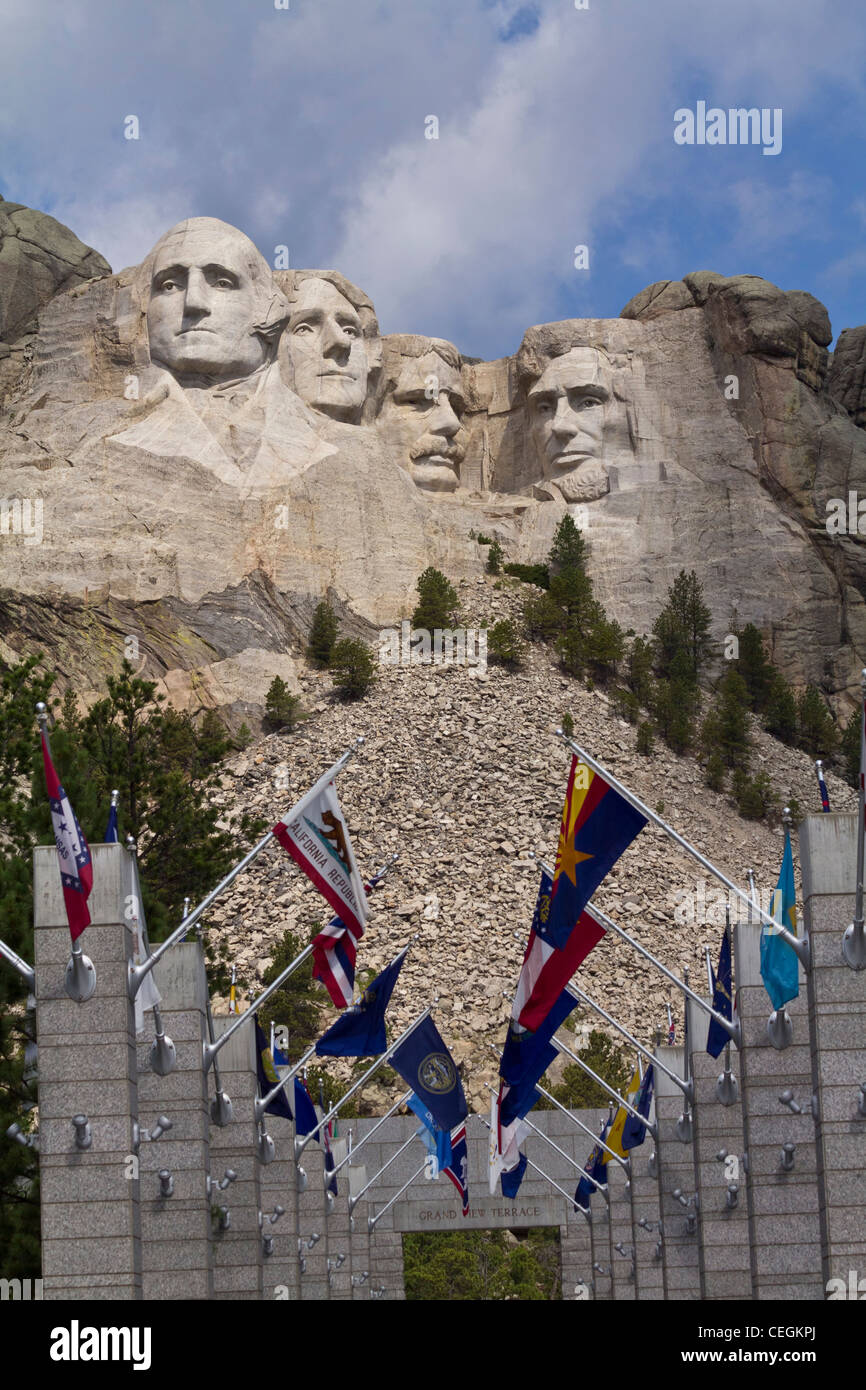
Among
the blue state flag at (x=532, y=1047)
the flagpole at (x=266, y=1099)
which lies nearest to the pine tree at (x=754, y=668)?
the flagpole at (x=266, y=1099)

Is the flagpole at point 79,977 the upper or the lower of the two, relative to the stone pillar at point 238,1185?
upper

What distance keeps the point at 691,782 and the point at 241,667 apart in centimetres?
1241

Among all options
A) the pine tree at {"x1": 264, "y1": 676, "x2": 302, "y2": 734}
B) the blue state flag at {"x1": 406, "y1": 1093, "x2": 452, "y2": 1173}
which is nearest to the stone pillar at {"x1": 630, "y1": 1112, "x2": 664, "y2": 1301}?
the blue state flag at {"x1": 406, "y1": 1093, "x2": 452, "y2": 1173}

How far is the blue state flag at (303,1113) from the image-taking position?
25.5m

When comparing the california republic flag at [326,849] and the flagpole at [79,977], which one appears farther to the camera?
the california republic flag at [326,849]

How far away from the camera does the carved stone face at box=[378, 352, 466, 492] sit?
64.8 meters

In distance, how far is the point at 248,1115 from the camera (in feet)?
74.1

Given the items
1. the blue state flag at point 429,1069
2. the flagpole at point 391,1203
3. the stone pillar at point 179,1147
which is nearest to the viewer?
the stone pillar at point 179,1147

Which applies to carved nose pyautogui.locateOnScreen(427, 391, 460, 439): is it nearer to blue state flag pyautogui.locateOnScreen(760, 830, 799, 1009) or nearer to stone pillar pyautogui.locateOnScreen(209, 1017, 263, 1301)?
stone pillar pyautogui.locateOnScreen(209, 1017, 263, 1301)

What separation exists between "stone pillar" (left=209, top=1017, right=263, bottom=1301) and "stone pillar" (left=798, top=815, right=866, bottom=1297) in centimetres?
776

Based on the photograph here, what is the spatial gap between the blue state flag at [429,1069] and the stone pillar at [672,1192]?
2.77 m

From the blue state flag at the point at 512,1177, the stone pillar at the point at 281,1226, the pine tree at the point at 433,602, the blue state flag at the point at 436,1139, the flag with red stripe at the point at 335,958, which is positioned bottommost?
the stone pillar at the point at 281,1226

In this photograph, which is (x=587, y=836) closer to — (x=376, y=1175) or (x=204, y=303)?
(x=376, y=1175)

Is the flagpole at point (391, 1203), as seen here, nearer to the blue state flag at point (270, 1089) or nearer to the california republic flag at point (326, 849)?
the blue state flag at point (270, 1089)
